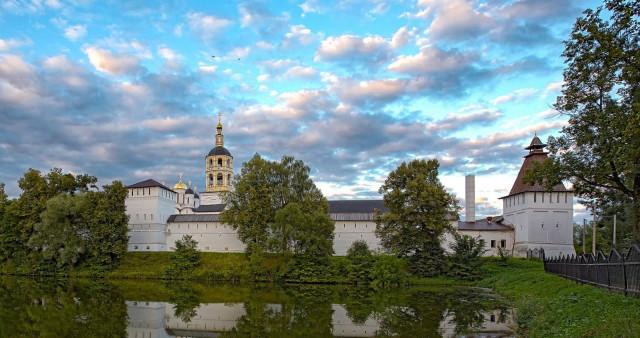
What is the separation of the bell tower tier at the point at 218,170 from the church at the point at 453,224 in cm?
1770

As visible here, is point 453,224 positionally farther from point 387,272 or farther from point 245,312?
point 245,312

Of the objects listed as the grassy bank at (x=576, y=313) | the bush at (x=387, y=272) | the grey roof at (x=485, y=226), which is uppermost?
the grey roof at (x=485, y=226)

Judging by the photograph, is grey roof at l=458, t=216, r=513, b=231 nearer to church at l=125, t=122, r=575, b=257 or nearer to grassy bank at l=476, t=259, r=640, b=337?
church at l=125, t=122, r=575, b=257

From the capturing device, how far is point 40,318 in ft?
51.9

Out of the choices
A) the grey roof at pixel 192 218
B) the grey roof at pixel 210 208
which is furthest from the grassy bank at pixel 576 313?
the grey roof at pixel 210 208

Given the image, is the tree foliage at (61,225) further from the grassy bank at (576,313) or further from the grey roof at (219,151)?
the grassy bank at (576,313)

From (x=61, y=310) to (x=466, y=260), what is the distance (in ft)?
78.7

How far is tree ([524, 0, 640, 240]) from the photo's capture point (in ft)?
41.7

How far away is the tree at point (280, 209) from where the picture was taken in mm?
31266

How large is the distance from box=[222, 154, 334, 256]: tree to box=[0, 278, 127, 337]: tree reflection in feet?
32.7

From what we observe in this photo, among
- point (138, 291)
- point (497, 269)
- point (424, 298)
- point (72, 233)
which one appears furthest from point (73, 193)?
point (497, 269)

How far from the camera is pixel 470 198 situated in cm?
4150

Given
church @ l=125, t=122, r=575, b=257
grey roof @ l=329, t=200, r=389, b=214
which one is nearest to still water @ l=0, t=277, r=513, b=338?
church @ l=125, t=122, r=575, b=257

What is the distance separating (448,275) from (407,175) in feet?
23.4
